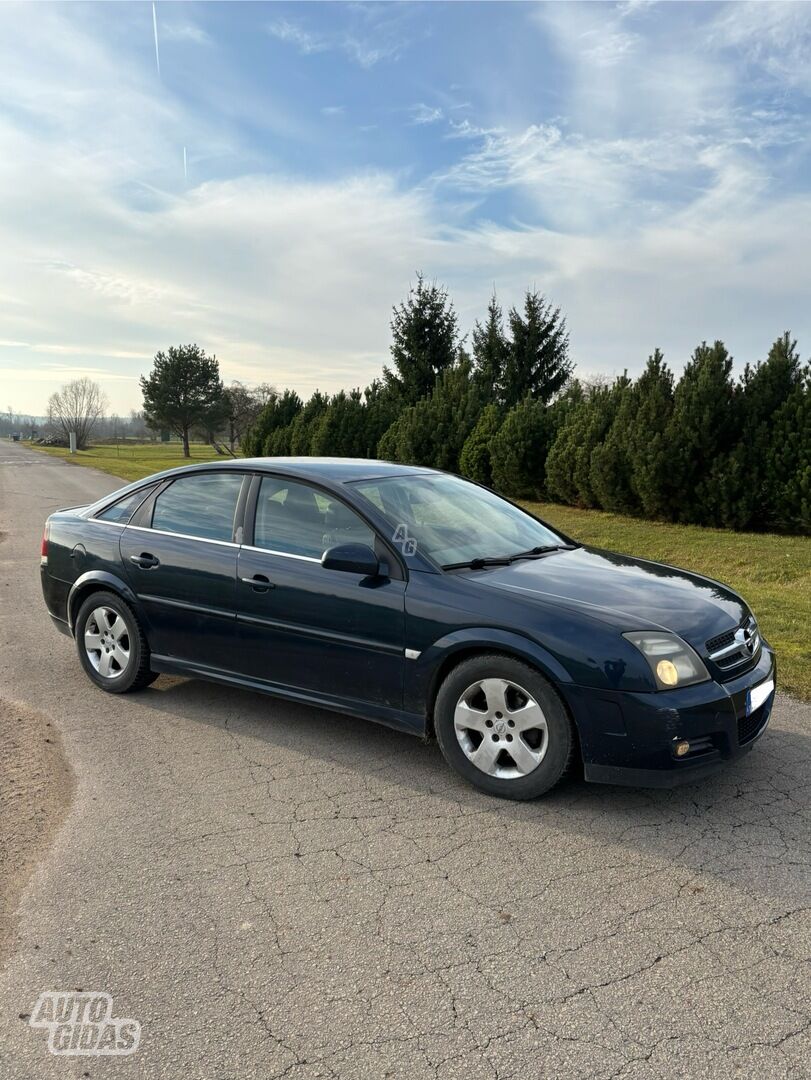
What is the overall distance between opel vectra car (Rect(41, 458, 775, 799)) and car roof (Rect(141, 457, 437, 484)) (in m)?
0.02

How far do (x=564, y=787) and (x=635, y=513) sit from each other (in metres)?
11.0

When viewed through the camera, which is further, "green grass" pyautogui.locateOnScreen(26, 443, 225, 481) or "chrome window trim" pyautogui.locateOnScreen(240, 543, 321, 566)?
"green grass" pyautogui.locateOnScreen(26, 443, 225, 481)

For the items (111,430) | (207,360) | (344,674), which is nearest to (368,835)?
(344,674)

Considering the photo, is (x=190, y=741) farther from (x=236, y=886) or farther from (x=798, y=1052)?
(x=798, y=1052)

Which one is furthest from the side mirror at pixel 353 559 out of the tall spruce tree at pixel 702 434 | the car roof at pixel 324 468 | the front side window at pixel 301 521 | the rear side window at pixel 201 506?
the tall spruce tree at pixel 702 434

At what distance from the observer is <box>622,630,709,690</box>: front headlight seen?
358cm

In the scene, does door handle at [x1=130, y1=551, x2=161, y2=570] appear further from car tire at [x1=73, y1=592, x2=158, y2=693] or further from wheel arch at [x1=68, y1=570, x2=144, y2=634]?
car tire at [x1=73, y1=592, x2=158, y2=693]

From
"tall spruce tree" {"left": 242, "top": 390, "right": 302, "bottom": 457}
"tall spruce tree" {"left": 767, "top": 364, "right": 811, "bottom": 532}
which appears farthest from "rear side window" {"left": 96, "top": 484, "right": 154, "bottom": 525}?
"tall spruce tree" {"left": 242, "top": 390, "right": 302, "bottom": 457}

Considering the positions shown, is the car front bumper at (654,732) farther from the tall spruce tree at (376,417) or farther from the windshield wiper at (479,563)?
the tall spruce tree at (376,417)

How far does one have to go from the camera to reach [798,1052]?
7.48 feet

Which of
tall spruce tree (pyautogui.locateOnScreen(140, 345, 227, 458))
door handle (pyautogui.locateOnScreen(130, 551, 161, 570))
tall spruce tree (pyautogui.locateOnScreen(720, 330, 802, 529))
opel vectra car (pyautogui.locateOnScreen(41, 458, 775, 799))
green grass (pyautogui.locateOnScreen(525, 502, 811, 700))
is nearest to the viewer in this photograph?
opel vectra car (pyautogui.locateOnScreen(41, 458, 775, 799))

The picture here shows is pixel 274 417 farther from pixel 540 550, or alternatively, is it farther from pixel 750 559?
pixel 540 550

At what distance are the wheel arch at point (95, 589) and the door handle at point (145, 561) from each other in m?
0.17

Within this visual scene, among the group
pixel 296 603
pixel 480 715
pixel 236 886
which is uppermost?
pixel 296 603
